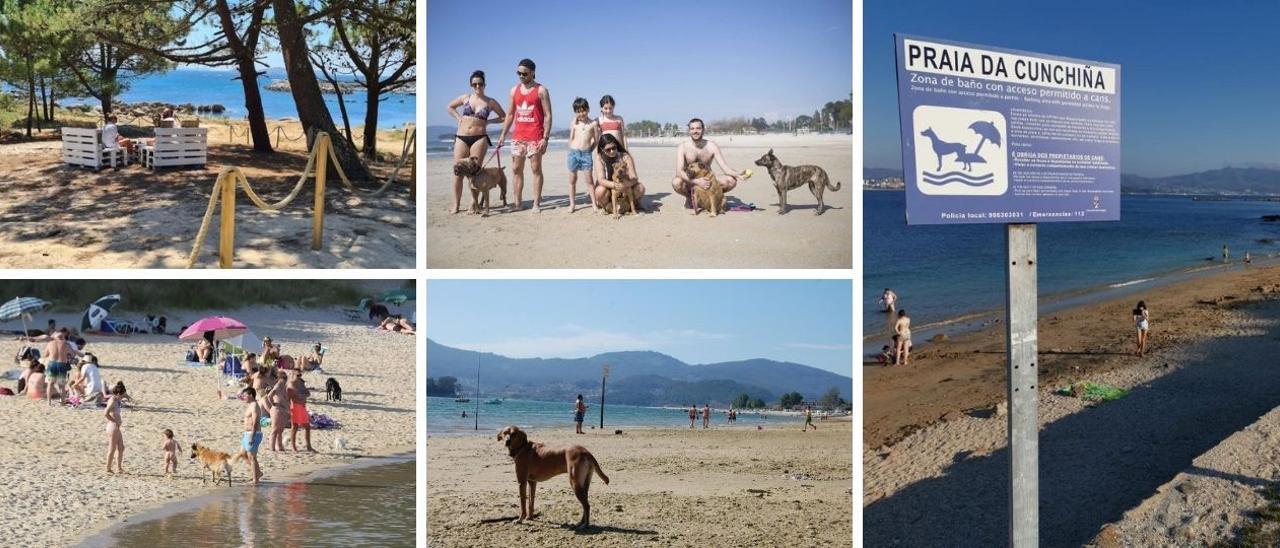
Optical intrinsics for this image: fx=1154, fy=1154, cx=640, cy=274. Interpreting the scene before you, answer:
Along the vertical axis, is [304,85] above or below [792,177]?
above

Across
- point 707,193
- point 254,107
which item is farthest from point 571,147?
point 254,107

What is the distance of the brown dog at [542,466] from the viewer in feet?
21.6

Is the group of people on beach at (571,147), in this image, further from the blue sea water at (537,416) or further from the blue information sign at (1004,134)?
the blue information sign at (1004,134)

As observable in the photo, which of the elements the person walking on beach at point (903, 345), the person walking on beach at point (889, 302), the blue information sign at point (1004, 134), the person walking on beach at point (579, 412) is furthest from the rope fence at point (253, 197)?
the person walking on beach at point (889, 302)

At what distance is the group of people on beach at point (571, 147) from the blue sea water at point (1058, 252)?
16.5 metres

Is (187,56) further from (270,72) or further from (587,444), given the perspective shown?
(587,444)

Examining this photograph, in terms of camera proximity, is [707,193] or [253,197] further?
[707,193]

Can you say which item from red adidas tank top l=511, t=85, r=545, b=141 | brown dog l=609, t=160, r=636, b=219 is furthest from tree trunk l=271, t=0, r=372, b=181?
brown dog l=609, t=160, r=636, b=219

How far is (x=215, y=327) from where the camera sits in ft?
24.8

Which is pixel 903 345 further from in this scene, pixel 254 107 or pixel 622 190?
pixel 622 190

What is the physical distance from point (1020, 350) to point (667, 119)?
2.84 metres

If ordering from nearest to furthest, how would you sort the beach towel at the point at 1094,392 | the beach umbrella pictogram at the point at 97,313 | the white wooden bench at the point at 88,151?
the beach umbrella pictogram at the point at 97,313 → the white wooden bench at the point at 88,151 → the beach towel at the point at 1094,392

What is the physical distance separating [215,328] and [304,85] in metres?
2.06

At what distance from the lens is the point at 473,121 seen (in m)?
6.70
